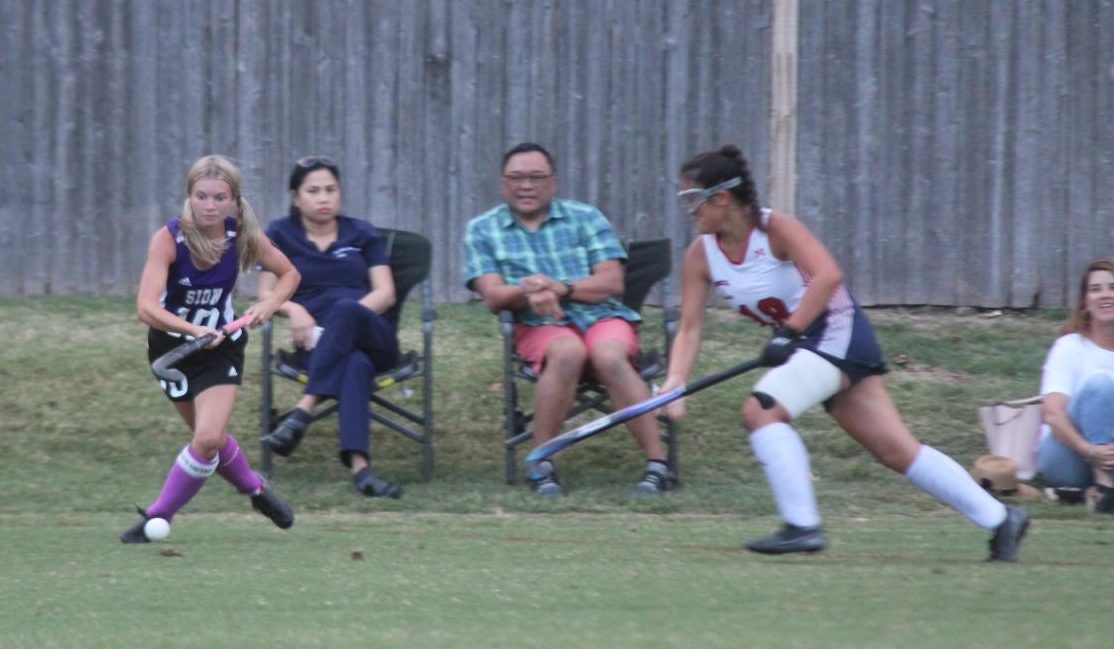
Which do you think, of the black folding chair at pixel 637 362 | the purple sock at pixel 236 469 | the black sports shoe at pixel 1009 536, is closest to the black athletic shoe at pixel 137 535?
the purple sock at pixel 236 469

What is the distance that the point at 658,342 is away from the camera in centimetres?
1061

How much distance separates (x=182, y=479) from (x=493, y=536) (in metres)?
1.30

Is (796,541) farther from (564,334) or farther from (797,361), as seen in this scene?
(564,334)

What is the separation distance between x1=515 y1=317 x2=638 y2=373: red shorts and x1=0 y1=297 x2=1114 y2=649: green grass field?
0.67 metres

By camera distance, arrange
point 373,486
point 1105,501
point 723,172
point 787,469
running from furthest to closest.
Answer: point 373,486, point 1105,501, point 723,172, point 787,469

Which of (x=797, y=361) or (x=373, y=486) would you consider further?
(x=373, y=486)

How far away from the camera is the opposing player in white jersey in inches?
248

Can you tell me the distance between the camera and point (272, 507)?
23.8 feet

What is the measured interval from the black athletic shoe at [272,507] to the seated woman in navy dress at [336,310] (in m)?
1.18

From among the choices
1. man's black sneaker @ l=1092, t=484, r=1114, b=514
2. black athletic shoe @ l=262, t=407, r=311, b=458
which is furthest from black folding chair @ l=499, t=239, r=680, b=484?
man's black sneaker @ l=1092, t=484, r=1114, b=514

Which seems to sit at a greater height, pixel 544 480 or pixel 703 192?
pixel 703 192

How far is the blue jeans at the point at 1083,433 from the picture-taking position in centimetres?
816

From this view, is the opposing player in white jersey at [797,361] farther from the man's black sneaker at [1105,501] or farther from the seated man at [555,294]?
the seated man at [555,294]

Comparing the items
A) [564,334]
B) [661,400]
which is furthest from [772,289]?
[564,334]
